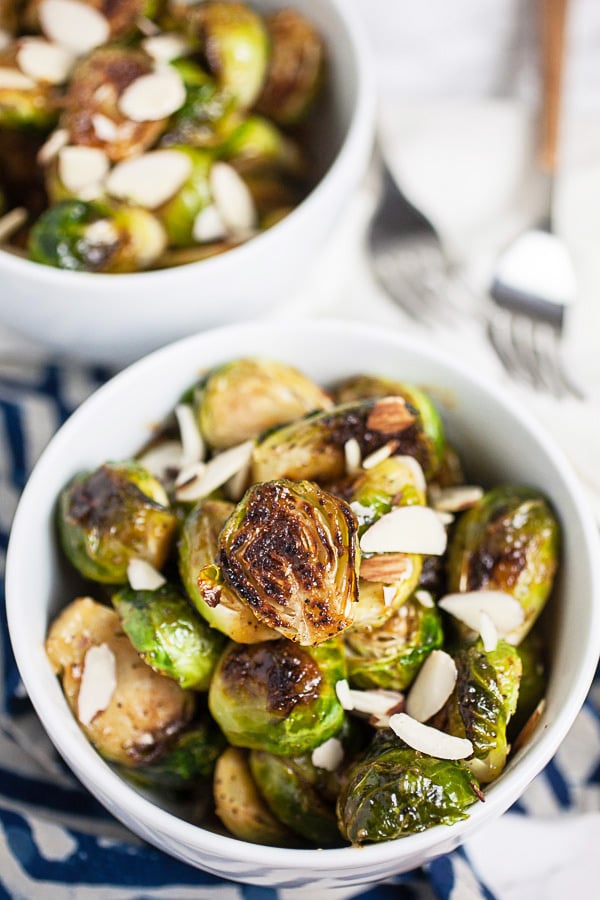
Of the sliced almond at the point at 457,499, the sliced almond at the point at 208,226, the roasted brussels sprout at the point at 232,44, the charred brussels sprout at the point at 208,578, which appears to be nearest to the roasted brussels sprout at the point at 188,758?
the charred brussels sprout at the point at 208,578

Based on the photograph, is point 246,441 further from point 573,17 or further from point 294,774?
point 573,17

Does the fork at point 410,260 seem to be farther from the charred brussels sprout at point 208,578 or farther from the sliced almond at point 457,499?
the charred brussels sprout at point 208,578

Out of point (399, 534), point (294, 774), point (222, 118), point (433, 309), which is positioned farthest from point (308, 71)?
point (294, 774)

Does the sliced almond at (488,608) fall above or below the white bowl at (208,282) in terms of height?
below

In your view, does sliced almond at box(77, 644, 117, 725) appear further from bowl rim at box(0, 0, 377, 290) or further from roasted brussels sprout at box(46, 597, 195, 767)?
bowl rim at box(0, 0, 377, 290)

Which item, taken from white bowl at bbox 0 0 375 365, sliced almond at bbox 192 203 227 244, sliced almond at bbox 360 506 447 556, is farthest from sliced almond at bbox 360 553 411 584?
sliced almond at bbox 192 203 227 244

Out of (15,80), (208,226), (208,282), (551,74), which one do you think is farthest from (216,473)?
(551,74)
